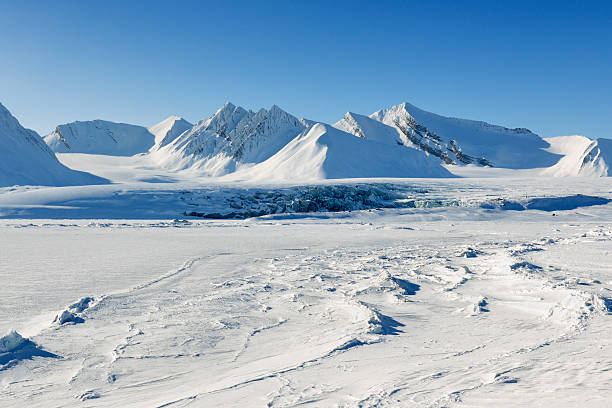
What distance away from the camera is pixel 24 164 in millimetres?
53062

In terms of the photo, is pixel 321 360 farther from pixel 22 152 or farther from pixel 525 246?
pixel 22 152

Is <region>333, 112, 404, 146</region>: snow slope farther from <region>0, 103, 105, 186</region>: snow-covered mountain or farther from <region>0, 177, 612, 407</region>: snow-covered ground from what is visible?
<region>0, 177, 612, 407</region>: snow-covered ground

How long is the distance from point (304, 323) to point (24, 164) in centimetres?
5855

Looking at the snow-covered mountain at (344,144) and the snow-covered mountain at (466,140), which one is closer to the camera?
the snow-covered mountain at (344,144)

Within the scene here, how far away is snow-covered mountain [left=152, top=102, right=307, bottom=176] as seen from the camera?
85500 millimetres

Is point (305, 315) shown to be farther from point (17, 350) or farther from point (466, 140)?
point (466, 140)

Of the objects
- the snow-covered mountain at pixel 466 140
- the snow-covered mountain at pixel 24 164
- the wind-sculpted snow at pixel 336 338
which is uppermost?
the snow-covered mountain at pixel 466 140

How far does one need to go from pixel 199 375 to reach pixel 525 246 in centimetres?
1086

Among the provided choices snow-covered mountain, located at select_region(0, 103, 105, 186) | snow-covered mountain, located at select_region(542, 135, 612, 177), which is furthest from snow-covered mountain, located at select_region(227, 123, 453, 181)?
snow-covered mountain, located at select_region(542, 135, 612, 177)

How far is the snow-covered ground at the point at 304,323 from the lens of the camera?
11.0ft

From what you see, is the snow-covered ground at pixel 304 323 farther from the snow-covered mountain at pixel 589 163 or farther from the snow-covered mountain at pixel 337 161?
the snow-covered mountain at pixel 589 163

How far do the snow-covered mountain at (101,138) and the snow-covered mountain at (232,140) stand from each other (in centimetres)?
4784

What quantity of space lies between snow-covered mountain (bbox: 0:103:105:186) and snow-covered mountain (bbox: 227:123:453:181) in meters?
24.3

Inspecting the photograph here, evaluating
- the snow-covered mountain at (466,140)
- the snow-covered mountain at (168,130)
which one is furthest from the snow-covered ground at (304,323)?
the snow-covered mountain at (168,130)
